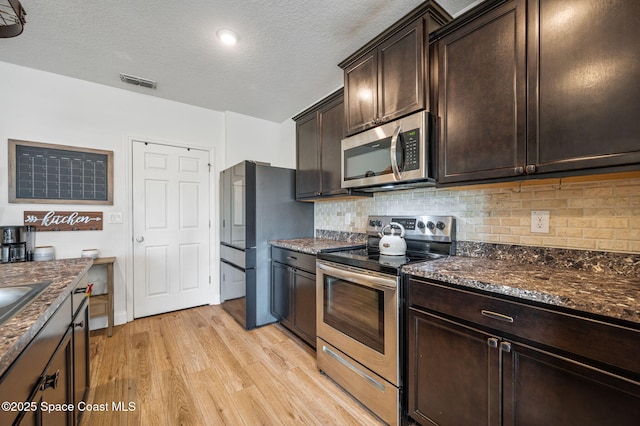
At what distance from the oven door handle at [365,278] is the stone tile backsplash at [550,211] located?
0.71 metres

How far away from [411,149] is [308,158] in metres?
1.41

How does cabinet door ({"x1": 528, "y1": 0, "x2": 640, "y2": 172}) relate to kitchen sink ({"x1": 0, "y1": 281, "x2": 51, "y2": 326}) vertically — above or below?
above

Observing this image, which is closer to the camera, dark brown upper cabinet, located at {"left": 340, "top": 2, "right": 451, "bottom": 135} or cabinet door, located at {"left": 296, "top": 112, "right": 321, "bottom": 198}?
dark brown upper cabinet, located at {"left": 340, "top": 2, "right": 451, "bottom": 135}

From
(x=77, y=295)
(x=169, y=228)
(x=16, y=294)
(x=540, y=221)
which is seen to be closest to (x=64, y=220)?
(x=169, y=228)

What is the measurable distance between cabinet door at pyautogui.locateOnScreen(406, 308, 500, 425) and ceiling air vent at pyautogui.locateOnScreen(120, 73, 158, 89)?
3.19m

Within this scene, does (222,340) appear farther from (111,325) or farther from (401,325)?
(401,325)

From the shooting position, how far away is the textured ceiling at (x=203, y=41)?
1.78m

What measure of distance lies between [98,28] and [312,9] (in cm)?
157

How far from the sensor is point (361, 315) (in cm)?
171

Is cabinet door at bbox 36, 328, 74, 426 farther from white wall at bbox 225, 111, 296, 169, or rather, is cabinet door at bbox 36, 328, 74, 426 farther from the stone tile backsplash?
white wall at bbox 225, 111, 296, 169

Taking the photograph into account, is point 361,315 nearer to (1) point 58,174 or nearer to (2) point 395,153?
(2) point 395,153

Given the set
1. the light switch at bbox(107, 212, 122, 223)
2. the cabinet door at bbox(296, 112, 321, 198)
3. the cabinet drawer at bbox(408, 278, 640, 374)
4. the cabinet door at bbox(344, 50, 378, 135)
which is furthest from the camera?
the light switch at bbox(107, 212, 122, 223)

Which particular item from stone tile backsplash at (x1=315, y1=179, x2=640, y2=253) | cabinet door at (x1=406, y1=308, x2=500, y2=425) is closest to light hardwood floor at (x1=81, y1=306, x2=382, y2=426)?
cabinet door at (x1=406, y1=308, x2=500, y2=425)

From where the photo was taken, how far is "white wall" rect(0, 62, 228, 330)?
250 cm
